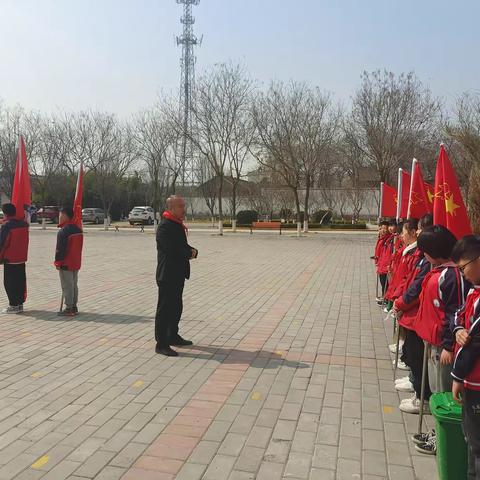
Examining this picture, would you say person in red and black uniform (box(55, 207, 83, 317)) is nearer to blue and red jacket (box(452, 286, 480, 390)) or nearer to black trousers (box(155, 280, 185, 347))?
black trousers (box(155, 280, 185, 347))

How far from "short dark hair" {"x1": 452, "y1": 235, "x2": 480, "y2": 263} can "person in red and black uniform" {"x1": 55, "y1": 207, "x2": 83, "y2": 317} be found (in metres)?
6.19

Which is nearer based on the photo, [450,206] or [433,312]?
[433,312]

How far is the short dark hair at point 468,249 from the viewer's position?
8.95 ft

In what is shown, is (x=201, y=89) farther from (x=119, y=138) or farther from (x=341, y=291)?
(x=341, y=291)

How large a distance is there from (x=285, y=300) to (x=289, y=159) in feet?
74.8

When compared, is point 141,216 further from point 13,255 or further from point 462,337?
point 462,337

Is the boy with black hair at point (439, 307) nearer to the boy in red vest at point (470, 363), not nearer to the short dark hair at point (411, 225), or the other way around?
the boy in red vest at point (470, 363)

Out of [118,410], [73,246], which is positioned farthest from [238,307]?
[118,410]

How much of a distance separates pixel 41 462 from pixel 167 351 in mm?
2466

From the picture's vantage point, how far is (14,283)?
7934 mm

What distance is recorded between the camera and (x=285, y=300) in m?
9.06

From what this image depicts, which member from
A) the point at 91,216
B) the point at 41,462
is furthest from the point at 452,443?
the point at 91,216

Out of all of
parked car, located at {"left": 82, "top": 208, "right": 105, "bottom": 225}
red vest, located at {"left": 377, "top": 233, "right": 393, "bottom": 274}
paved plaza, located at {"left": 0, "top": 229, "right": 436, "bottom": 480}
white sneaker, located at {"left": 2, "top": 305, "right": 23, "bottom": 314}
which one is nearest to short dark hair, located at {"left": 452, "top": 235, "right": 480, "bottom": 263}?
paved plaza, located at {"left": 0, "top": 229, "right": 436, "bottom": 480}

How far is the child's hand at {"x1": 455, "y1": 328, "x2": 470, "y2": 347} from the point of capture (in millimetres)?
2636
